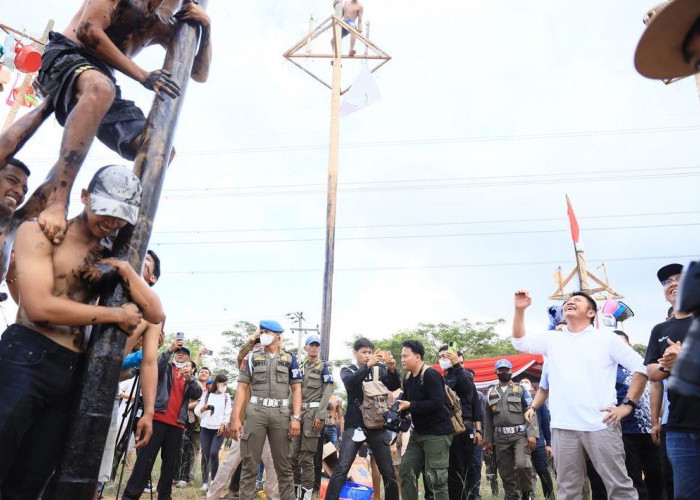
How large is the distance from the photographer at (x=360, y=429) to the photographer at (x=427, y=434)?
23 cm

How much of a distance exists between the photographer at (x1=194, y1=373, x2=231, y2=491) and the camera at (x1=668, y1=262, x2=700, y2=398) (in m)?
8.73

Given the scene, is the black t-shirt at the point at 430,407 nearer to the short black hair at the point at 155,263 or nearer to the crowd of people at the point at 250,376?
the crowd of people at the point at 250,376

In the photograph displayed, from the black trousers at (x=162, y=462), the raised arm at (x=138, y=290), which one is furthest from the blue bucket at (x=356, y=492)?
the raised arm at (x=138, y=290)

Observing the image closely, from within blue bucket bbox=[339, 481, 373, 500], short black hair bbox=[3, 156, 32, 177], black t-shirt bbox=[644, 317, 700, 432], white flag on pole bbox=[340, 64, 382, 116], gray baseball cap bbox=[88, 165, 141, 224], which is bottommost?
blue bucket bbox=[339, 481, 373, 500]

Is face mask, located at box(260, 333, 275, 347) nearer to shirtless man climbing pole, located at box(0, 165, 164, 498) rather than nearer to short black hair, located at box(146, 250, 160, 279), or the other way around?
short black hair, located at box(146, 250, 160, 279)

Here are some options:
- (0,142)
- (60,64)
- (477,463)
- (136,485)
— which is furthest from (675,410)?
(477,463)

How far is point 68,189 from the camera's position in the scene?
205 centimetres

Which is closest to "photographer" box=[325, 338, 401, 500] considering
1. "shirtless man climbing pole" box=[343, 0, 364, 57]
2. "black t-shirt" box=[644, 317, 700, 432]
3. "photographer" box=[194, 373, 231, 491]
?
"photographer" box=[194, 373, 231, 491]

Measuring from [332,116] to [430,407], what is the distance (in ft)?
23.7

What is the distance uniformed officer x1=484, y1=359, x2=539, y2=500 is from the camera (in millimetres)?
7484

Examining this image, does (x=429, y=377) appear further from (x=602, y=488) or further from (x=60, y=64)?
(x=60, y=64)

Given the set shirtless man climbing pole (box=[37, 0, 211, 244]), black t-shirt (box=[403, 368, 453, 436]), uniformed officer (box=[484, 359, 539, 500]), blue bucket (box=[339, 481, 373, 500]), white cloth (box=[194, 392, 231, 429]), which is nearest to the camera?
shirtless man climbing pole (box=[37, 0, 211, 244])

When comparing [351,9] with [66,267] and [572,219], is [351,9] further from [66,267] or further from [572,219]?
[66,267]

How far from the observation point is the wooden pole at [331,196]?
31.0 feet
